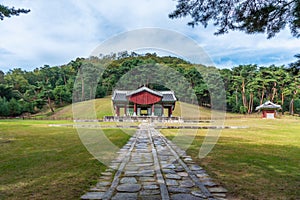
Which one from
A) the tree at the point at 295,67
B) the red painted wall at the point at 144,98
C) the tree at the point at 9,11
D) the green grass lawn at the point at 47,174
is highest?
the tree at the point at 9,11

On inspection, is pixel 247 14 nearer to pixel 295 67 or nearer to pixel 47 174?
pixel 295 67

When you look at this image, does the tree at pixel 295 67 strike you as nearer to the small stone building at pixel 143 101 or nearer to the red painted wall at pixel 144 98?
the small stone building at pixel 143 101

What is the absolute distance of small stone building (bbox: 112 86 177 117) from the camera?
2906 centimetres

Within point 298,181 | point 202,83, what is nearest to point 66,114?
point 202,83

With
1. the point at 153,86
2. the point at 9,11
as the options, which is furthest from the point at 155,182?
the point at 153,86

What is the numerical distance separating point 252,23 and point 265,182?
9.70 feet

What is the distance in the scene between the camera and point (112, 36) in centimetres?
942

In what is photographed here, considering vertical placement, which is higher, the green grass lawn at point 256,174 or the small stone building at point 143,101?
the small stone building at point 143,101

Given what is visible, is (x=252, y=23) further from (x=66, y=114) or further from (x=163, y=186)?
(x=66, y=114)

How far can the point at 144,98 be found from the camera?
29109 mm

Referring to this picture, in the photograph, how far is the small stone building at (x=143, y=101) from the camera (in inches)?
1144

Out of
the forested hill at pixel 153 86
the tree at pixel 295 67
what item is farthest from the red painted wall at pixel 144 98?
A: the tree at pixel 295 67

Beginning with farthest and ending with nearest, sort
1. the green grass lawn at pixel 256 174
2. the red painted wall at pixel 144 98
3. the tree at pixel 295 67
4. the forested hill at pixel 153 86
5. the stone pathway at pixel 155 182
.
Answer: the forested hill at pixel 153 86, the red painted wall at pixel 144 98, the tree at pixel 295 67, the green grass lawn at pixel 256 174, the stone pathway at pixel 155 182

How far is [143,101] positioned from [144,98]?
0.41 m
